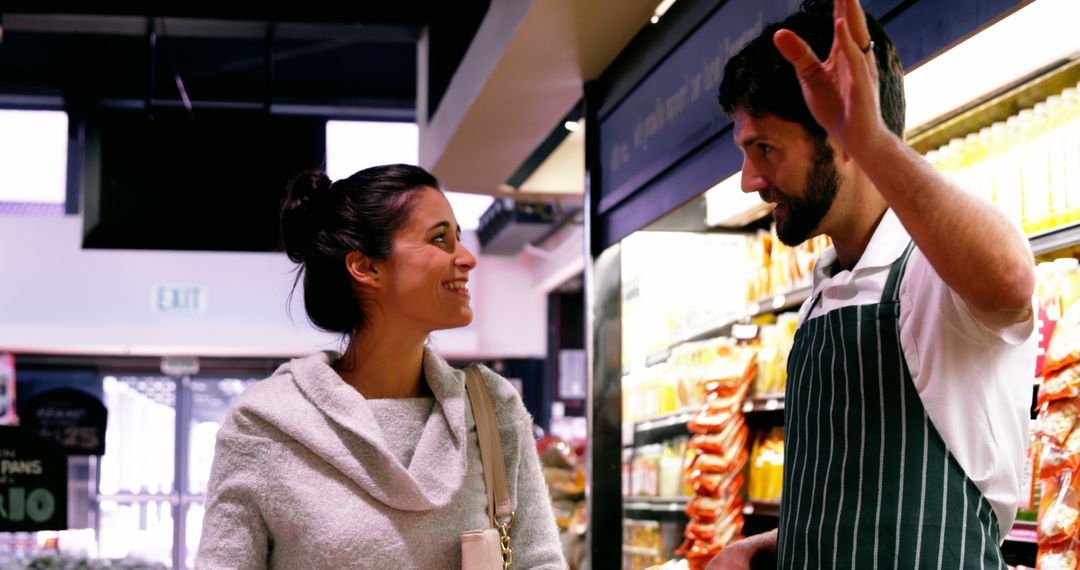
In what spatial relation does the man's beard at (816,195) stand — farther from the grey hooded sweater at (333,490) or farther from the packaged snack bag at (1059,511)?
the packaged snack bag at (1059,511)

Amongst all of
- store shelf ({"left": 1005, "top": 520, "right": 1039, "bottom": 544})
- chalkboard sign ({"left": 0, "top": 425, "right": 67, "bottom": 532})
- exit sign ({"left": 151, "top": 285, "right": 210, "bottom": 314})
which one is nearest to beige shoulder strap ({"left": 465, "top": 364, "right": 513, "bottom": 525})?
store shelf ({"left": 1005, "top": 520, "right": 1039, "bottom": 544})

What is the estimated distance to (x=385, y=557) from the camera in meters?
1.82

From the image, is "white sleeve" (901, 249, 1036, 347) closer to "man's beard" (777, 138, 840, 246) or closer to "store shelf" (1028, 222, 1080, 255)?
"man's beard" (777, 138, 840, 246)

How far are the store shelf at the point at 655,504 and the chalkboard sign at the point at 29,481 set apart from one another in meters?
1.97

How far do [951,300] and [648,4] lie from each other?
8.47 feet

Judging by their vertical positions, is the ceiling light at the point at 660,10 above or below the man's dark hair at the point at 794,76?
above

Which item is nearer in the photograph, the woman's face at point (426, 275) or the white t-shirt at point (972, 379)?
the white t-shirt at point (972, 379)

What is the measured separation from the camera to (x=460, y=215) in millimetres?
12664

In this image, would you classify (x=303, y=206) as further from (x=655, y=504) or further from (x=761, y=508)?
(x=655, y=504)

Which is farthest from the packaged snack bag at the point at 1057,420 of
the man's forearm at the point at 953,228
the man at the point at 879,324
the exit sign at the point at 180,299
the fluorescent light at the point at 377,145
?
the exit sign at the point at 180,299

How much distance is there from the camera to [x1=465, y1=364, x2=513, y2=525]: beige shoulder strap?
6.27ft

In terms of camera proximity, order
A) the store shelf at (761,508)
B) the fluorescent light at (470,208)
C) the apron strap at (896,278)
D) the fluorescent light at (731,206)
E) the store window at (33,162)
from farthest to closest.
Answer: the store window at (33,162) < the fluorescent light at (470,208) < the store shelf at (761,508) < the fluorescent light at (731,206) < the apron strap at (896,278)

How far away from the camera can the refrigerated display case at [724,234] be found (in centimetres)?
249

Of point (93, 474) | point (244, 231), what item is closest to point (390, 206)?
point (244, 231)
